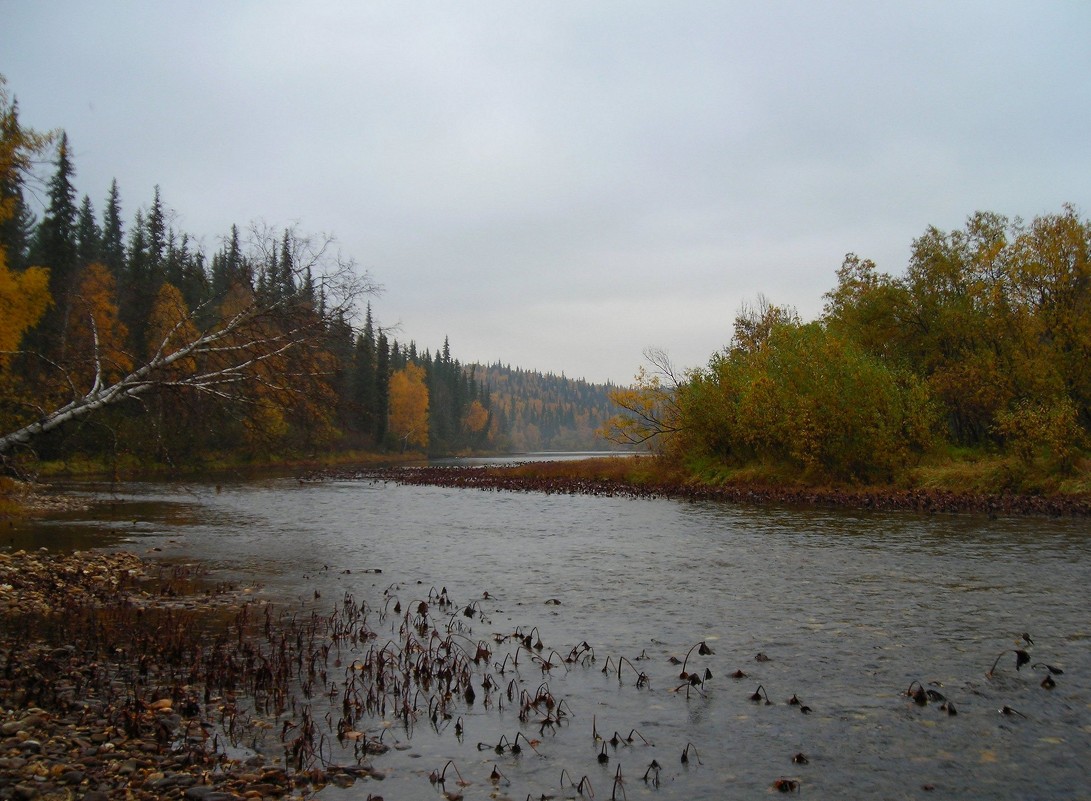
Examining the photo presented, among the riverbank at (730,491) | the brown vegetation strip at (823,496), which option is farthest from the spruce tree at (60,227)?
the brown vegetation strip at (823,496)

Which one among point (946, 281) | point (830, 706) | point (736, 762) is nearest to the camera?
point (736, 762)

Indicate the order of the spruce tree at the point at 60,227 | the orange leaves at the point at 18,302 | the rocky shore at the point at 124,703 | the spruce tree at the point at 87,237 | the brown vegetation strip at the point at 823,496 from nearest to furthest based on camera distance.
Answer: the rocky shore at the point at 124,703, the orange leaves at the point at 18,302, the brown vegetation strip at the point at 823,496, the spruce tree at the point at 60,227, the spruce tree at the point at 87,237

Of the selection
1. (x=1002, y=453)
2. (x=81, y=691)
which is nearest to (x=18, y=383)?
(x=81, y=691)

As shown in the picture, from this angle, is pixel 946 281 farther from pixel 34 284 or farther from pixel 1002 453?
pixel 34 284

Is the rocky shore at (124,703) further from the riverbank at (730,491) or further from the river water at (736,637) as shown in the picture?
the riverbank at (730,491)

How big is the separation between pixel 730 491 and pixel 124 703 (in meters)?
29.8

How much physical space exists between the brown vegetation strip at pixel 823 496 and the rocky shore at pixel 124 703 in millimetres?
23772

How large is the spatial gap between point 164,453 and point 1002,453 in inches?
1397

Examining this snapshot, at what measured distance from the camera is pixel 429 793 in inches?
222

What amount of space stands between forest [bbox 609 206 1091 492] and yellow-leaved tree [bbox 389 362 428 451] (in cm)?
7033

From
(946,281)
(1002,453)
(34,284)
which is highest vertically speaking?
(946,281)

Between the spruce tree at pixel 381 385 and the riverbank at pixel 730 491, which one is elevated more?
the spruce tree at pixel 381 385

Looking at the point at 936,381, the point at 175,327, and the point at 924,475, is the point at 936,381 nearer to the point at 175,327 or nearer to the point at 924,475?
the point at 924,475

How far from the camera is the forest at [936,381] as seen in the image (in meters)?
31.1
